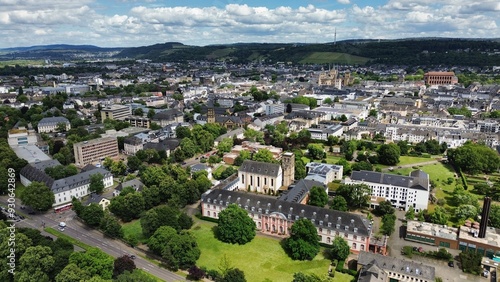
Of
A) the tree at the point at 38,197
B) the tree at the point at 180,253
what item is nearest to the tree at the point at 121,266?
the tree at the point at 180,253

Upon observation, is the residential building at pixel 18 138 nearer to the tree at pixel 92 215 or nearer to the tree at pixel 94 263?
the tree at pixel 92 215

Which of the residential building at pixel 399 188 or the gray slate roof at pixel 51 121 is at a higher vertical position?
the gray slate roof at pixel 51 121

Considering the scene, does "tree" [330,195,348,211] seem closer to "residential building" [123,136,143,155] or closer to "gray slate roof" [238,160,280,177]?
"gray slate roof" [238,160,280,177]

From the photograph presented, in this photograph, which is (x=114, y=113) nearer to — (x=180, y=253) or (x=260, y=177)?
(x=260, y=177)

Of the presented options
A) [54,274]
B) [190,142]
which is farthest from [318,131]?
[54,274]

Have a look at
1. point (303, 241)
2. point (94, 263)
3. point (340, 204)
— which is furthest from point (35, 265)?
point (340, 204)
